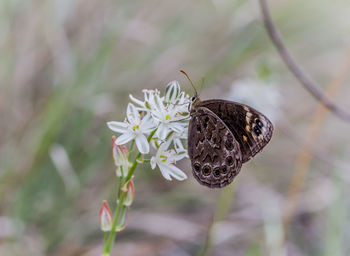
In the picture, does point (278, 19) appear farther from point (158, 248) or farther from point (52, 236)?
point (52, 236)

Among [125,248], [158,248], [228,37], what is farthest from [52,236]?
[228,37]

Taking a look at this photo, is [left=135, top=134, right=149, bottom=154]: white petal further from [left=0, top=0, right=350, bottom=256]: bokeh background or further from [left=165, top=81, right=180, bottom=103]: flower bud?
[left=0, top=0, right=350, bottom=256]: bokeh background

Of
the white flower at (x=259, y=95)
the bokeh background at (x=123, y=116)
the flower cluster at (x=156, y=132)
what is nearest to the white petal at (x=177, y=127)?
the flower cluster at (x=156, y=132)

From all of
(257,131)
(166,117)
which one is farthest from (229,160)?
(166,117)

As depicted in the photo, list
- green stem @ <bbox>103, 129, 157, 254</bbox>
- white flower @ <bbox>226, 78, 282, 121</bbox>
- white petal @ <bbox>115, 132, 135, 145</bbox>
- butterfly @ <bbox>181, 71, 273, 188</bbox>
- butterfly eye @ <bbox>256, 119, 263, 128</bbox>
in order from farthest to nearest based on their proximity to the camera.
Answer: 1. white flower @ <bbox>226, 78, 282, 121</bbox>
2. butterfly eye @ <bbox>256, 119, 263, 128</bbox>
3. butterfly @ <bbox>181, 71, 273, 188</bbox>
4. white petal @ <bbox>115, 132, 135, 145</bbox>
5. green stem @ <bbox>103, 129, 157, 254</bbox>

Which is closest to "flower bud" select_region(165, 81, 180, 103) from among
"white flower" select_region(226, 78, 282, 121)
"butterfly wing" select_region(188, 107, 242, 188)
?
"butterfly wing" select_region(188, 107, 242, 188)

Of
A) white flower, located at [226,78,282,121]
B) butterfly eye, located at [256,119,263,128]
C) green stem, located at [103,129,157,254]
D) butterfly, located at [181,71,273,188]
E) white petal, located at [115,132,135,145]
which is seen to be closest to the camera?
green stem, located at [103,129,157,254]

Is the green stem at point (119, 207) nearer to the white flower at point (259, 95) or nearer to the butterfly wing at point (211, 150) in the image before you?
the butterfly wing at point (211, 150)
